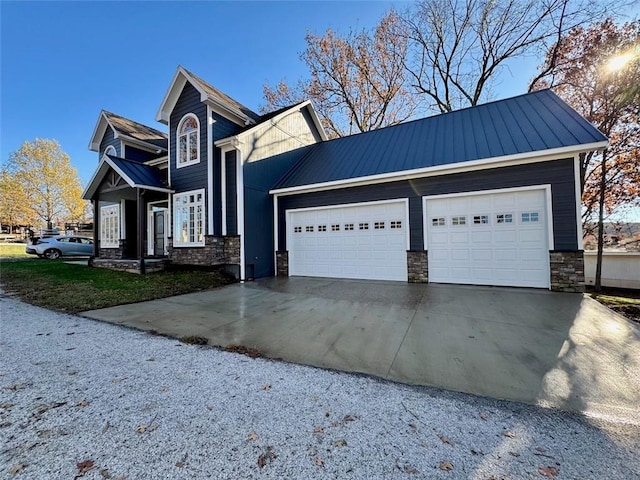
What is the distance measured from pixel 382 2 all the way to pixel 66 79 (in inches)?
662

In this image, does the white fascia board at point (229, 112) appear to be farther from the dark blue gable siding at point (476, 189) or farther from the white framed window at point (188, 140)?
the dark blue gable siding at point (476, 189)

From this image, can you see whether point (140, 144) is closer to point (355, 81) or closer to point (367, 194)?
point (367, 194)

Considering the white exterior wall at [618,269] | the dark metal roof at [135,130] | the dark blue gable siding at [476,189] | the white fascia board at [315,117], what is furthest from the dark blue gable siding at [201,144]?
the white exterior wall at [618,269]

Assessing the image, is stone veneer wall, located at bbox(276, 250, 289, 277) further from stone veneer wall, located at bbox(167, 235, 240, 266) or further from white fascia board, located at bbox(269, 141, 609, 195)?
white fascia board, located at bbox(269, 141, 609, 195)

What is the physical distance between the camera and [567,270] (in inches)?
267

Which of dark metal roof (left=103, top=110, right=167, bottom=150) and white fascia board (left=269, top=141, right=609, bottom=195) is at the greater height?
dark metal roof (left=103, top=110, right=167, bottom=150)

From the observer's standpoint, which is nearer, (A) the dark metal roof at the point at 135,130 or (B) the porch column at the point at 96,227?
(B) the porch column at the point at 96,227

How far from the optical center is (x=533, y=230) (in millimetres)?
7156

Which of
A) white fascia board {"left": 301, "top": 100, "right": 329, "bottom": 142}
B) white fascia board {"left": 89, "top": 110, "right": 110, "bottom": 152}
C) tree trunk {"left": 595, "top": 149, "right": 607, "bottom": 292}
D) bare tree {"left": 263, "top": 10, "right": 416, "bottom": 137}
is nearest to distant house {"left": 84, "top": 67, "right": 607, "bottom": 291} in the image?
white fascia board {"left": 301, "top": 100, "right": 329, "bottom": 142}

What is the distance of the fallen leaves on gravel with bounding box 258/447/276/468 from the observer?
1743 millimetres

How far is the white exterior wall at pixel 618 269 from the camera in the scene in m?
10.7

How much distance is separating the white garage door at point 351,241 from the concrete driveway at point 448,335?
Result: 2.04 metres

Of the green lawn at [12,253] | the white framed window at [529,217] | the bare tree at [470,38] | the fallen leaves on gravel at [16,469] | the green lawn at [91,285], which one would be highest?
the bare tree at [470,38]

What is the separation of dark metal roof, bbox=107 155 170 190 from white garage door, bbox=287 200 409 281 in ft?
16.5
